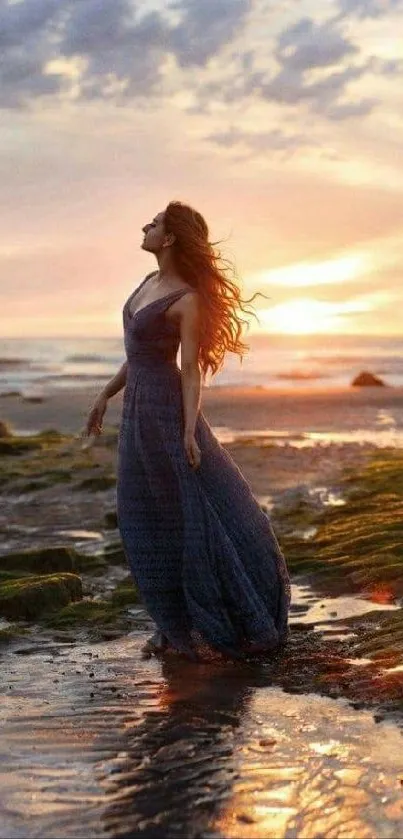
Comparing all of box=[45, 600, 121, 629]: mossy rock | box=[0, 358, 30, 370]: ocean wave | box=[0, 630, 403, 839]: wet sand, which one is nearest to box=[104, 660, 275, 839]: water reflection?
box=[0, 630, 403, 839]: wet sand

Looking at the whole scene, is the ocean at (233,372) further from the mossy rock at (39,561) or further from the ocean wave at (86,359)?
the mossy rock at (39,561)

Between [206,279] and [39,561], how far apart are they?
3939 mm

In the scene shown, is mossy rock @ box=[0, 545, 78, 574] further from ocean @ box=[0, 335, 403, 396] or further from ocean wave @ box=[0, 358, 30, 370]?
ocean wave @ box=[0, 358, 30, 370]

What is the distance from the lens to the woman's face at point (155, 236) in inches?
280

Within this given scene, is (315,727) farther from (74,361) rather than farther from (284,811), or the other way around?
(74,361)

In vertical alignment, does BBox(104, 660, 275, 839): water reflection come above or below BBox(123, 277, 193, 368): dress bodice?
below

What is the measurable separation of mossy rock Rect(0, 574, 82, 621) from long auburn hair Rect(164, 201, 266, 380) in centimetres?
250

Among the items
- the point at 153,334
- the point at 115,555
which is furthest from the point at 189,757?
the point at 115,555

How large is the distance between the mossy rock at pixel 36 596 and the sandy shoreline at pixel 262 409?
58.9 ft

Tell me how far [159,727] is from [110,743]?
1.02 ft

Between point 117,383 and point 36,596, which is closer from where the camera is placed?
point 117,383

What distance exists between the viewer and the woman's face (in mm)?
7121

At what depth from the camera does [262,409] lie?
109 feet

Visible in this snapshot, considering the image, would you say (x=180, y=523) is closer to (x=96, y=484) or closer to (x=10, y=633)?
(x=10, y=633)
